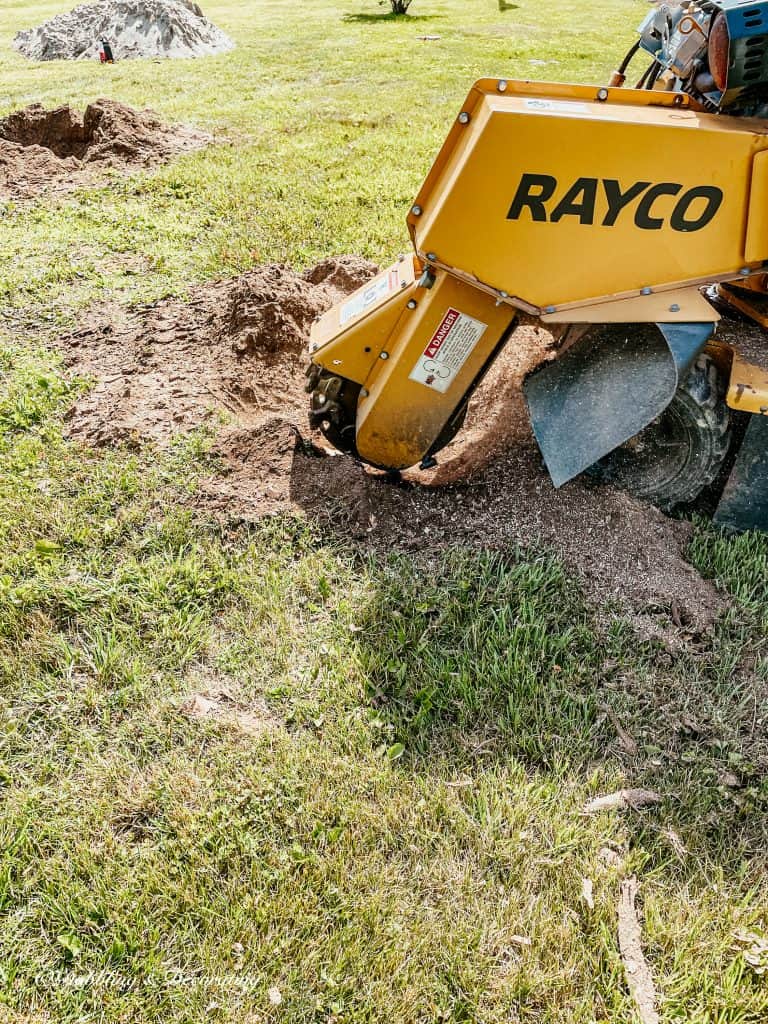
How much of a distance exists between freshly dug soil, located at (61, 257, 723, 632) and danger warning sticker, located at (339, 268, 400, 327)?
721mm

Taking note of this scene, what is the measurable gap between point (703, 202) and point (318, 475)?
1965 mm

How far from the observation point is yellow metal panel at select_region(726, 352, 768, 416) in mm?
3016

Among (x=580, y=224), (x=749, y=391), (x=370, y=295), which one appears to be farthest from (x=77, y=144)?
(x=749, y=391)

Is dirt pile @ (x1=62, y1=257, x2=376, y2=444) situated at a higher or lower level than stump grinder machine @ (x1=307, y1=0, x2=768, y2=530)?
lower

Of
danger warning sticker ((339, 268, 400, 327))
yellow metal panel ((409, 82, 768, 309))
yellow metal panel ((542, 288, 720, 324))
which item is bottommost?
danger warning sticker ((339, 268, 400, 327))

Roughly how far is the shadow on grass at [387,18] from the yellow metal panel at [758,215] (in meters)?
19.5

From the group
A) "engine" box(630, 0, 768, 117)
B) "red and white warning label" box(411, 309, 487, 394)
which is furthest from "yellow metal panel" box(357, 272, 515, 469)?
"engine" box(630, 0, 768, 117)

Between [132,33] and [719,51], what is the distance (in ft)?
53.1

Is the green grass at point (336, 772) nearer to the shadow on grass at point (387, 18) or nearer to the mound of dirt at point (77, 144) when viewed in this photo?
the mound of dirt at point (77, 144)

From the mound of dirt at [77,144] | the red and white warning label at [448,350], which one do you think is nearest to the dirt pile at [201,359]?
the red and white warning label at [448,350]

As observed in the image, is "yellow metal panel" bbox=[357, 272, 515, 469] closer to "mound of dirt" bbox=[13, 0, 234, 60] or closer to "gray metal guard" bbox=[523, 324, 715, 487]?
"gray metal guard" bbox=[523, 324, 715, 487]

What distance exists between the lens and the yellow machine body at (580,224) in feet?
→ 8.77

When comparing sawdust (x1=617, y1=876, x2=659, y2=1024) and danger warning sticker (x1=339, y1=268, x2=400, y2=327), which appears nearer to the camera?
sawdust (x1=617, y1=876, x2=659, y2=1024)

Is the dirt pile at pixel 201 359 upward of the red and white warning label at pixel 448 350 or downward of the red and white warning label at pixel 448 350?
downward
